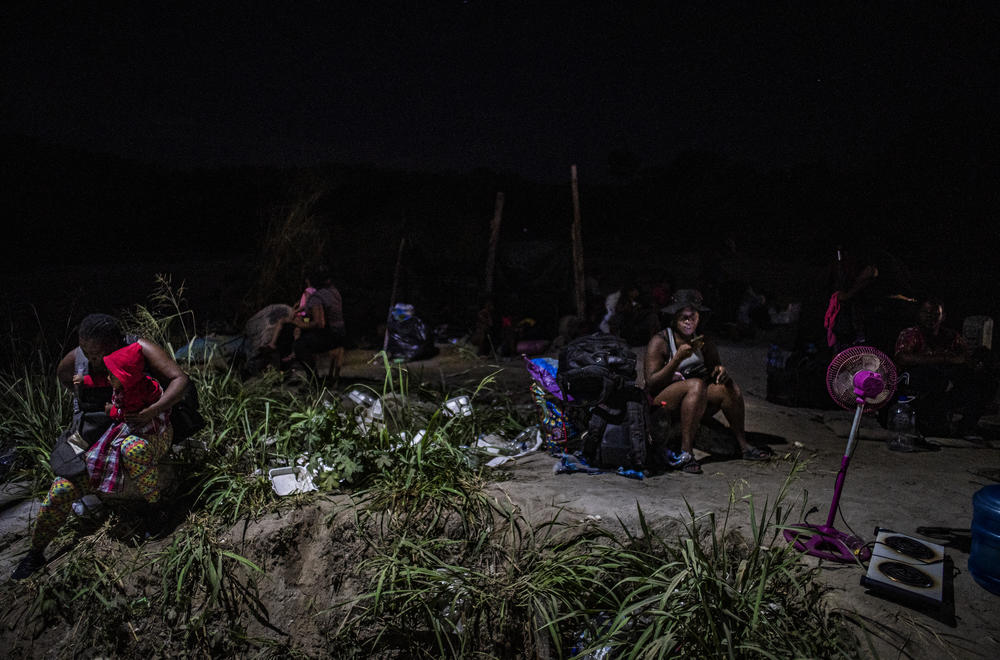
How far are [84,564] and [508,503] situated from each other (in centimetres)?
282

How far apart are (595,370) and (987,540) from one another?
2308 millimetres

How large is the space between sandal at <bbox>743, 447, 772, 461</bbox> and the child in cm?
422

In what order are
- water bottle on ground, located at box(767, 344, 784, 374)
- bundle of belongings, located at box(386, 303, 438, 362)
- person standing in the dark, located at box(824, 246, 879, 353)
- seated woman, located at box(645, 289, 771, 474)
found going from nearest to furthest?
seated woman, located at box(645, 289, 771, 474), person standing in the dark, located at box(824, 246, 879, 353), water bottle on ground, located at box(767, 344, 784, 374), bundle of belongings, located at box(386, 303, 438, 362)

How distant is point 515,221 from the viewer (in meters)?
19.1

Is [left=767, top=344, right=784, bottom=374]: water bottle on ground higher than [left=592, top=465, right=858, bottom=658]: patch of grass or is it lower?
higher

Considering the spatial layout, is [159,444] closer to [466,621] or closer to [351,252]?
[466,621]

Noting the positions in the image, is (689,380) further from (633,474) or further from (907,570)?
(907,570)

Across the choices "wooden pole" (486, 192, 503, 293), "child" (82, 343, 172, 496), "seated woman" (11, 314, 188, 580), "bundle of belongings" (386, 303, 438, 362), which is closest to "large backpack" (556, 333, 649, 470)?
"seated woman" (11, 314, 188, 580)

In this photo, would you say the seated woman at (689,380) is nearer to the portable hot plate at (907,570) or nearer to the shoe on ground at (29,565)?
the portable hot plate at (907,570)

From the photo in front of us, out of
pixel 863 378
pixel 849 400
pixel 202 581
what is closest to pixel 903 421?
pixel 849 400

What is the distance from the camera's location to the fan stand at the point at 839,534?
3.10 metres

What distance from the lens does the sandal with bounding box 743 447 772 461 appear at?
183 inches

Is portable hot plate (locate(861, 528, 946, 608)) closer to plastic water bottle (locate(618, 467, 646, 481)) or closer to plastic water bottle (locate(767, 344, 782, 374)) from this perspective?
plastic water bottle (locate(618, 467, 646, 481))

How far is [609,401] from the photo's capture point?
4434 millimetres
